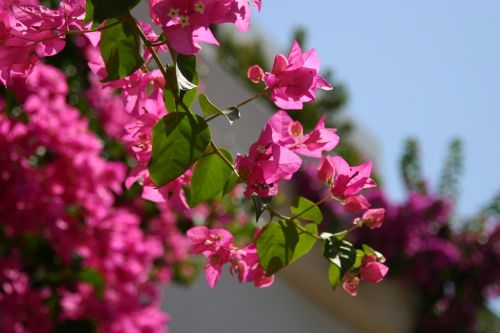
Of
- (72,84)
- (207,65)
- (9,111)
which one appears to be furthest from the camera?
(207,65)

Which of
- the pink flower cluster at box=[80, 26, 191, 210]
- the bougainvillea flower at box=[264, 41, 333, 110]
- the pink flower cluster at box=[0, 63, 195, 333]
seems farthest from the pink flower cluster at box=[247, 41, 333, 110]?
the pink flower cluster at box=[0, 63, 195, 333]

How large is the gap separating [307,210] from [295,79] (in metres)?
0.12

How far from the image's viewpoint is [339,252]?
0.64 metres

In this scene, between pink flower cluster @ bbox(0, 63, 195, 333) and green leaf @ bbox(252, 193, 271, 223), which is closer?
green leaf @ bbox(252, 193, 271, 223)

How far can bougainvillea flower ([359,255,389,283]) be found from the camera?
0.64 meters

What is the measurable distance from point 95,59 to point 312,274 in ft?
8.80

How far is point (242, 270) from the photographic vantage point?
0.71m

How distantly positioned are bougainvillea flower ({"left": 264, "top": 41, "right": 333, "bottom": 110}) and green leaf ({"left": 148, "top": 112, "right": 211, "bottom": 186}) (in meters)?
0.09

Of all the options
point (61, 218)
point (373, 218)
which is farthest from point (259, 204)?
point (61, 218)

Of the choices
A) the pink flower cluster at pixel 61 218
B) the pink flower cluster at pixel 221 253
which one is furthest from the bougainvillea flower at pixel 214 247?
the pink flower cluster at pixel 61 218

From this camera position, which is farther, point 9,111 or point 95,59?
point 9,111

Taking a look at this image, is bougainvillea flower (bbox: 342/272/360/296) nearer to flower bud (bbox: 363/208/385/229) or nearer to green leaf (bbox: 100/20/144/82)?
flower bud (bbox: 363/208/385/229)

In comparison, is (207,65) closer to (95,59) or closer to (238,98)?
(238,98)

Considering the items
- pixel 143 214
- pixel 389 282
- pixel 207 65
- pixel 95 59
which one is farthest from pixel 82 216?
pixel 389 282
